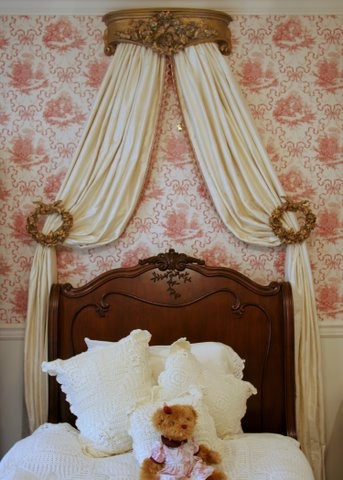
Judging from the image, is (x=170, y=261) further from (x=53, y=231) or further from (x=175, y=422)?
(x=175, y=422)

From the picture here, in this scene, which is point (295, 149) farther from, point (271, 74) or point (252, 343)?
point (252, 343)

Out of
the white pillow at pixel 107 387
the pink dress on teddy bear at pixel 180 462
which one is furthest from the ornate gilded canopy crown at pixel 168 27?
the pink dress on teddy bear at pixel 180 462

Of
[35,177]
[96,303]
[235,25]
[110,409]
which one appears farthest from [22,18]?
[110,409]

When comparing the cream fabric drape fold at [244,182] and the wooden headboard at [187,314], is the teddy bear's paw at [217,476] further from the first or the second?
the cream fabric drape fold at [244,182]

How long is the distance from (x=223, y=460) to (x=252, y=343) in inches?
33.9

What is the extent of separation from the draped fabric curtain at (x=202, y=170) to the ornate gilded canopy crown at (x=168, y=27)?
59 mm

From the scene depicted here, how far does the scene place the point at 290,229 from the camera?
350cm

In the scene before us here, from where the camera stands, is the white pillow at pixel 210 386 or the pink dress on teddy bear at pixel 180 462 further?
the white pillow at pixel 210 386

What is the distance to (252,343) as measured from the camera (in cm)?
344

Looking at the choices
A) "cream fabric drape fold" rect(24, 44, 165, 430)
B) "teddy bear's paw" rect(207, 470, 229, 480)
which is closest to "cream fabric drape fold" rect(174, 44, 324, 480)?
"cream fabric drape fold" rect(24, 44, 165, 430)

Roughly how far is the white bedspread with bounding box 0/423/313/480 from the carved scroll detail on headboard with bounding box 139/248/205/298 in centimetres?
90

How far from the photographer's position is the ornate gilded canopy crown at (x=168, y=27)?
3512 millimetres

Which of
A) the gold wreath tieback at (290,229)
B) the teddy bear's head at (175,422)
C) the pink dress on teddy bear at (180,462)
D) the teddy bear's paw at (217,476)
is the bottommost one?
the teddy bear's paw at (217,476)

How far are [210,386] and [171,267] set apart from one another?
2.49 ft
